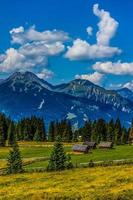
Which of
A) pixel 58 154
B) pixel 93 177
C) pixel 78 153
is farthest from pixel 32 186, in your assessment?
pixel 78 153

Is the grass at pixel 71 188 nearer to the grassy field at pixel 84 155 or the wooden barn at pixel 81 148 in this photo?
the grassy field at pixel 84 155

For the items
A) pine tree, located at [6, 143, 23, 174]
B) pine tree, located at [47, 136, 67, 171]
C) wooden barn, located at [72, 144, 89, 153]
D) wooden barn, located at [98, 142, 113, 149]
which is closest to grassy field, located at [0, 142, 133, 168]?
wooden barn, located at [72, 144, 89, 153]

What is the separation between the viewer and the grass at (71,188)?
4556 centimetres

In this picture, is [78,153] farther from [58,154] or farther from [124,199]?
[124,199]

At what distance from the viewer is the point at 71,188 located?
173 feet

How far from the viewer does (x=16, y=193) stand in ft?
171

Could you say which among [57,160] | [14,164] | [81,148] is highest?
[81,148]

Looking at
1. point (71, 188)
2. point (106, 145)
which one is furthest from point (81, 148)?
point (71, 188)

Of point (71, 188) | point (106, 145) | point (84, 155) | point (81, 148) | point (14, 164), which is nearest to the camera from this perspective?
point (71, 188)

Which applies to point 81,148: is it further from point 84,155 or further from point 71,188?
point 71,188

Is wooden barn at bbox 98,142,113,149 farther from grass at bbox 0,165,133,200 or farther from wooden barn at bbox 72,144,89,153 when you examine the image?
grass at bbox 0,165,133,200

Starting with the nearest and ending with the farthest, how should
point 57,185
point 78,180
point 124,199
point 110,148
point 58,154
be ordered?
point 124,199 → point 57,185 → point 78,180 → point 58,154 → point 110,148

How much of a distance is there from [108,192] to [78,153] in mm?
98180

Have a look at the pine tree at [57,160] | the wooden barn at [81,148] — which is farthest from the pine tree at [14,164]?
the wooden barn at [81,148]
